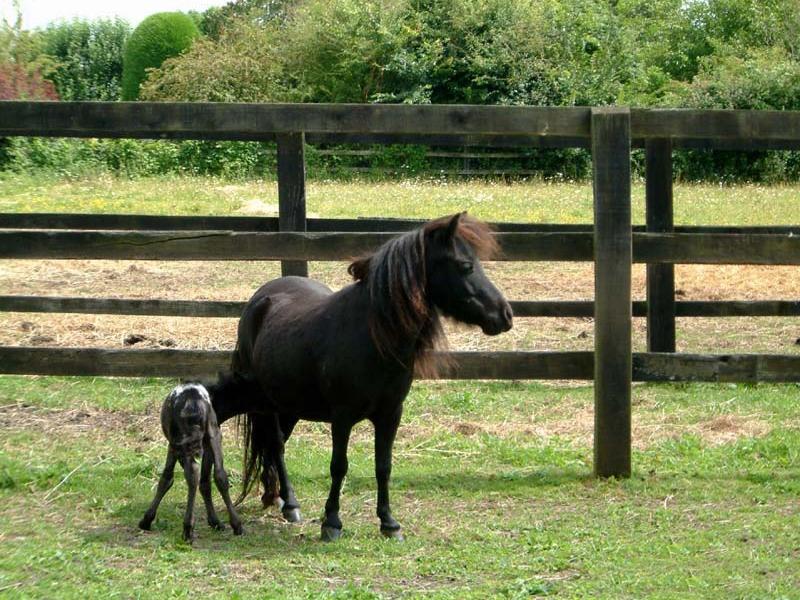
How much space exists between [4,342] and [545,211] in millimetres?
10791

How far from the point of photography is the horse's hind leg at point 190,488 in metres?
5.66

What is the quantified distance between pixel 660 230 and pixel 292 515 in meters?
4.38

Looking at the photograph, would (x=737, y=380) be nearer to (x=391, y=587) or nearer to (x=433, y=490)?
(x=433, y=490)

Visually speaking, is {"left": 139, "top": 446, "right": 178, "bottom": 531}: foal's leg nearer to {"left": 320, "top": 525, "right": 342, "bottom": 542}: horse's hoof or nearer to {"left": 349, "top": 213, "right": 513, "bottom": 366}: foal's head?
{"left": 320, "top": 525, "right": 342, "bottom": 542}: horse's hoof

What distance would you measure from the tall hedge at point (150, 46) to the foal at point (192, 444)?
3646cm

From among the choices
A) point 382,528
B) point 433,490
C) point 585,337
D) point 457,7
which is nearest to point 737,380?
point 433,490

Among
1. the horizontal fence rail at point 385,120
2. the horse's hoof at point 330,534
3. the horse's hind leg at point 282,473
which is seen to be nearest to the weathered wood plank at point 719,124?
the horizontal fence rail at point 385,120

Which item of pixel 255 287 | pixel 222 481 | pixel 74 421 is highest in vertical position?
pixel 255 287

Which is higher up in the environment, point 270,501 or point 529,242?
point 529,242

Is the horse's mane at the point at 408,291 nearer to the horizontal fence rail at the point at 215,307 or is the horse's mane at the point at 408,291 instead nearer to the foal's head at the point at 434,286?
the foal's head at the point at 434,286

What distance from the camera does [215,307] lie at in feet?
30.0

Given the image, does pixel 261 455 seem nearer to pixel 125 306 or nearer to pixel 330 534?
pixel 330 534

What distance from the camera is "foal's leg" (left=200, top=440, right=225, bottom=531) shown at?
235 inches

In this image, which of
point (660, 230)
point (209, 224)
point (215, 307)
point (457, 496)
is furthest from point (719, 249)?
point (209, 224)
